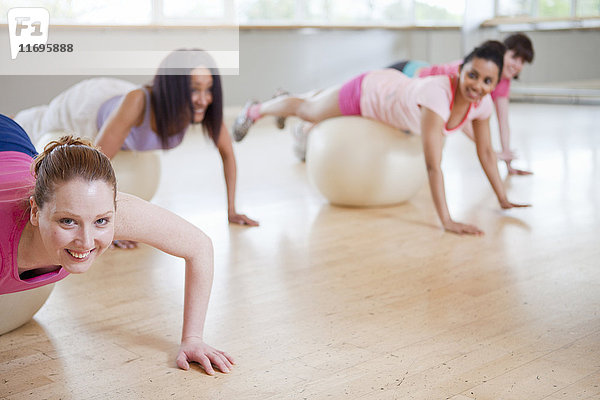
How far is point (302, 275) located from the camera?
2.13 meters

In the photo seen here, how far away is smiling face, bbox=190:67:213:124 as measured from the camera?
2303 mm

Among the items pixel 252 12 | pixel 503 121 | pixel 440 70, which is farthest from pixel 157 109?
pixel 252 12

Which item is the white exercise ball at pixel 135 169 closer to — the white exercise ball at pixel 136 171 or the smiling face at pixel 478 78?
the white exercise ball at pixel 136 171

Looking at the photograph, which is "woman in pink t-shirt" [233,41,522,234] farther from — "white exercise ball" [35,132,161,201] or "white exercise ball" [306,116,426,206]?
"white exercise ball" [35,132,161,201]

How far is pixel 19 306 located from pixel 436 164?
1534 millimetres

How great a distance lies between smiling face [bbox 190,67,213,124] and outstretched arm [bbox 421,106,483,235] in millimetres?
811

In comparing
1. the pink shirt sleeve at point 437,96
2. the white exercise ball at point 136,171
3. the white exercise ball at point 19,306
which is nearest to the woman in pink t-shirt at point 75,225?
the white exercise ball at point 19,306

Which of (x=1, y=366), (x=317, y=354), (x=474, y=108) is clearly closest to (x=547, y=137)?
(x=474, y=108)

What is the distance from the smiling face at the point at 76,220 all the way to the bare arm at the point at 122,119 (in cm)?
122

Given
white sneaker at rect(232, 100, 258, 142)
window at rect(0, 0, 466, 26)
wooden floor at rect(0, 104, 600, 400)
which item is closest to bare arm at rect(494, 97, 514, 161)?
wooden floor at rect(0, 104, 600, 400)

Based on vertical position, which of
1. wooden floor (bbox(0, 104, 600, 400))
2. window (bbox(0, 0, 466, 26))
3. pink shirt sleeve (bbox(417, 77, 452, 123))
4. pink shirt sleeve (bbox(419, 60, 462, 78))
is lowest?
wooden floor (bbox(0, 104, 600, 400))

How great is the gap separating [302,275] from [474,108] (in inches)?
41.9

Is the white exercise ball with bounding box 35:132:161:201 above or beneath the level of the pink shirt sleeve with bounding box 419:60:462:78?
beneath

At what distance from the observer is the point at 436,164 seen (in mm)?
2594
